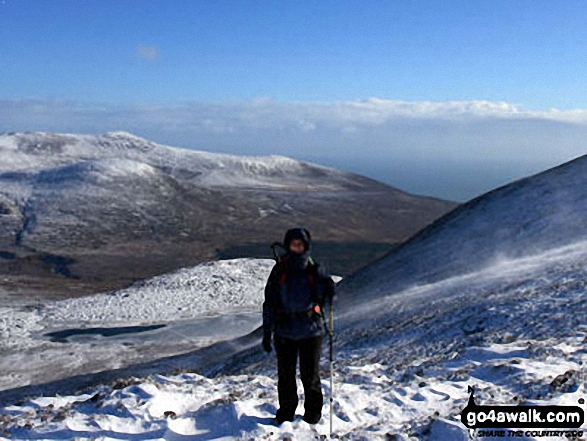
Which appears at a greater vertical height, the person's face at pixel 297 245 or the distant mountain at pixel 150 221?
the person's face at pixel 297 245

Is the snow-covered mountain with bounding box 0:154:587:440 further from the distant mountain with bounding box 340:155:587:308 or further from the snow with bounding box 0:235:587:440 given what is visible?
the distant mountain with bounding box 340:155:587:308

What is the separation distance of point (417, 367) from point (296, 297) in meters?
5.03

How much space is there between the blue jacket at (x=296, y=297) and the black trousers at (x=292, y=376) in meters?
0.18

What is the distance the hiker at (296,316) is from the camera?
8.44m

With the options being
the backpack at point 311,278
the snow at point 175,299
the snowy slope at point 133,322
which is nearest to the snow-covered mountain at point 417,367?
the backpack at point 311,278

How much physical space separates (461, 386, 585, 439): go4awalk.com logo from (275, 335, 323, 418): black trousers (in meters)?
2.14

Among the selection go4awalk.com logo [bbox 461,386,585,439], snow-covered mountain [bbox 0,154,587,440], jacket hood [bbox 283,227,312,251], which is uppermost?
jacket hood [bbox 283,227,312,251]

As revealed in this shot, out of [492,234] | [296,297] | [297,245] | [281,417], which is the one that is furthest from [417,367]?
[492,234]

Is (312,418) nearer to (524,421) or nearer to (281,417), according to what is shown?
(281,417)

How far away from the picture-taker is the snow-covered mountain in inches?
346

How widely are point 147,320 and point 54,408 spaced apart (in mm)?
33728

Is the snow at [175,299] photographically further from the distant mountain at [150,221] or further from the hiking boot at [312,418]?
the hiking boot at [312,418]

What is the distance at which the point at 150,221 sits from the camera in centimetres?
11331

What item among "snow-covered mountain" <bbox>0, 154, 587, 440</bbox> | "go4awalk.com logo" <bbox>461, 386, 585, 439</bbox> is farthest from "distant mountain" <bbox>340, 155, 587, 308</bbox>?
"go4awalk.com logo" <bbox>461, 386, 585, 439</bbox>
